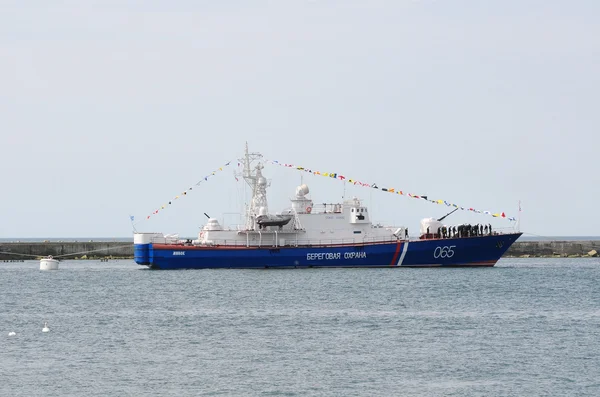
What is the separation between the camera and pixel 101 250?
99500 millimetres

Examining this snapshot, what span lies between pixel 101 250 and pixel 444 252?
44.2 metres

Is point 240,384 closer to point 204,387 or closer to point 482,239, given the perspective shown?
point 204,387

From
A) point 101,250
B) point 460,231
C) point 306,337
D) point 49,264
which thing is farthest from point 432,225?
point 101,250

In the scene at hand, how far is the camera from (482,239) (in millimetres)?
67875

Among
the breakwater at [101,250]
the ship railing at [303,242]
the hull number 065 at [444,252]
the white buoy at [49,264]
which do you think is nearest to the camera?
the hull number 065 at [444,252]

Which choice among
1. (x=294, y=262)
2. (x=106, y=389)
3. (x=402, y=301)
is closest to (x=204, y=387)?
(x=106, y=389)

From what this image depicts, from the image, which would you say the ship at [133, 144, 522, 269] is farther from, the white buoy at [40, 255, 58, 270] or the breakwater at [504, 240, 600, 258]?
the breakwater at [504, 240, 600, 258]

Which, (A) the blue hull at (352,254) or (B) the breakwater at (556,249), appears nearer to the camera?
(A) the blue hull at (352,254)

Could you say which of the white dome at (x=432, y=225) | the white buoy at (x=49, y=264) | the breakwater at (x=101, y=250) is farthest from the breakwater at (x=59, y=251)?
the white dome at (x=432, y=225)

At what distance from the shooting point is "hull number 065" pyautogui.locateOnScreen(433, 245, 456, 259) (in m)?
67.4

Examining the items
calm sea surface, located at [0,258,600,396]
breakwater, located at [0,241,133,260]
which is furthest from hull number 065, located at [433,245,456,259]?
breakwater, located at [0,241,133,260]

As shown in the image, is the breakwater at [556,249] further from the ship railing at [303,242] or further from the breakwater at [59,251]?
the breakwater at [59,251]

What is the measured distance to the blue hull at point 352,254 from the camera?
67.0m

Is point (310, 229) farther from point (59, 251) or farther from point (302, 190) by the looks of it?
point (59, 251)
